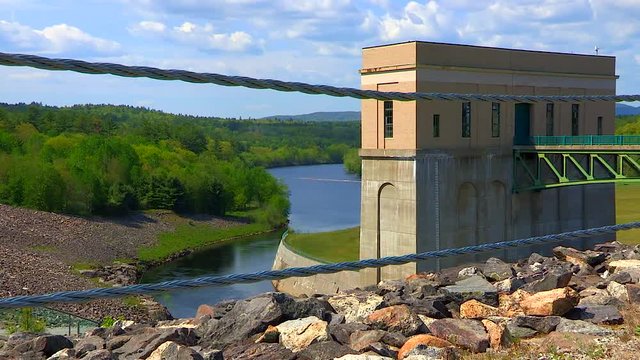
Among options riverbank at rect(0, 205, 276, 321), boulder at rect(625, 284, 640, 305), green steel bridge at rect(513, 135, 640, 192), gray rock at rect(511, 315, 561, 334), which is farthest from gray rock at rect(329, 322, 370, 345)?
riverbank at rect(0, 205, 276, 321)

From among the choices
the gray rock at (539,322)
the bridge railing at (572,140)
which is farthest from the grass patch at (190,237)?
the gray rock at (539,322)

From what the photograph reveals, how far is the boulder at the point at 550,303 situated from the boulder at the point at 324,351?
1.66m

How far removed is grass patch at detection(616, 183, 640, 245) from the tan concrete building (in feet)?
10.7

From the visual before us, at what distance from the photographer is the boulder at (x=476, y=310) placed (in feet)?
19.1

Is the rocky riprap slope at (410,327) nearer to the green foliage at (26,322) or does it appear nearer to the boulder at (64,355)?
the boulder at (64,355)

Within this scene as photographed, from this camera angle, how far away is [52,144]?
81000mm

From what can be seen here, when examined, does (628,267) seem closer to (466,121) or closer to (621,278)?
(621,278)

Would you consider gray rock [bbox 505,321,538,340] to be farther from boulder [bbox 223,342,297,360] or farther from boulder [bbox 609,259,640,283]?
boulder [bbox 609,259,640,283]

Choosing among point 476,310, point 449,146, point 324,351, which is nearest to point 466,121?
point 449,146

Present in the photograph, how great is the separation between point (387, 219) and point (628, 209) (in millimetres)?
27417

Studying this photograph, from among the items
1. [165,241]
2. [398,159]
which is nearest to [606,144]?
[398,159]

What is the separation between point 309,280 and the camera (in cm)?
2875

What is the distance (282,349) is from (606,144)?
24.1 meters

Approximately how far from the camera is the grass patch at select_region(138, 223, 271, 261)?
53.3 m
